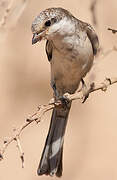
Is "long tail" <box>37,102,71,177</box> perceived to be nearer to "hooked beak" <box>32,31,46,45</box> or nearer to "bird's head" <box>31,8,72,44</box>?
"bird's head" <box>31,8,72,44</box>

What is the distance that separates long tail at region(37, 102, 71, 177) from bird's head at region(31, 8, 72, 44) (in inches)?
25.4

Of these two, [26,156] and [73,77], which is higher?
[73,77]

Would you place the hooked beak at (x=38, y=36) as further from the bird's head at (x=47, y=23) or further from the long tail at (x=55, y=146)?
the long tail at (x=55, y=146)

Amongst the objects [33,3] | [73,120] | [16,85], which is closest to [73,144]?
[73,120]

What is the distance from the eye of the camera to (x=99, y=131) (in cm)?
592

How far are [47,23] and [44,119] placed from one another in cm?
244

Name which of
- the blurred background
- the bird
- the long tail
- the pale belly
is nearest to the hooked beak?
the bird

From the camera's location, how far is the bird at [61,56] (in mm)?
3846

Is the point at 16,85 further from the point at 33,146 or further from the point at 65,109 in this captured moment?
the point at 65,109

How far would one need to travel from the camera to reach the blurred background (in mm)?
5762

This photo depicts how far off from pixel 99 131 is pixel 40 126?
1.82ft

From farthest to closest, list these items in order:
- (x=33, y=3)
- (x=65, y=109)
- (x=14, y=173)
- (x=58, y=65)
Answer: (x=33, y=3) → (x=14, y=173) → (x=65, y=109) → (x=58, y=65)

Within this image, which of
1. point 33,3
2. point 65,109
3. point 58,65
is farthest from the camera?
point 33,3

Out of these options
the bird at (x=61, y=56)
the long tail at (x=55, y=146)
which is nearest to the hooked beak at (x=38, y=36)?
the bird at (x=61, y=56)
